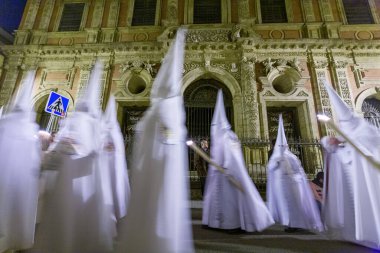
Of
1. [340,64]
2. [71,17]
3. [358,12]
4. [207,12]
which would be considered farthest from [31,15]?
[358,12]

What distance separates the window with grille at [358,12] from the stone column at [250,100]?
6.08 metres

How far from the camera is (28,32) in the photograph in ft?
37.8

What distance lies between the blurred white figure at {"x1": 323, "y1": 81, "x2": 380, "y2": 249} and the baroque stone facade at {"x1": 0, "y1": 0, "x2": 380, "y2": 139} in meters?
5.31

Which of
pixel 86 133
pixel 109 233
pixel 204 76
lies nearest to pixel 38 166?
pixel 86 133

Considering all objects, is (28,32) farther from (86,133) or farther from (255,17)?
(86,133)

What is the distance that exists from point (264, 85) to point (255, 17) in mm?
3804

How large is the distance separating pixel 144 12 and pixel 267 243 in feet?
41.7

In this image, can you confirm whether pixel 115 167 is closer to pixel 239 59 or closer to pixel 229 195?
pixel 229 195

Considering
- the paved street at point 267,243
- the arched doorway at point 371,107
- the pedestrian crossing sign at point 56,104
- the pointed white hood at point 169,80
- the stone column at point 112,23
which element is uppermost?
the stone column at point 112,23

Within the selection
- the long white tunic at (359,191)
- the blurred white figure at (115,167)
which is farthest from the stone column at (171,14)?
the long white tunic at (359,191)

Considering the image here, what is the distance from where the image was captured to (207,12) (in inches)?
469

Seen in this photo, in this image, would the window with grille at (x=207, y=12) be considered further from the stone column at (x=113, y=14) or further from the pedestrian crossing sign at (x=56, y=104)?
the pedestrian crossing sign at (x=56, y=104)

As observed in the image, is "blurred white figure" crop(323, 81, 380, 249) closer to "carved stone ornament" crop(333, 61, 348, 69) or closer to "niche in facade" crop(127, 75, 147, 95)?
"carved stone ornament" crop(333, 61, 348, 69)

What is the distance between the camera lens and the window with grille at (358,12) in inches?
434
